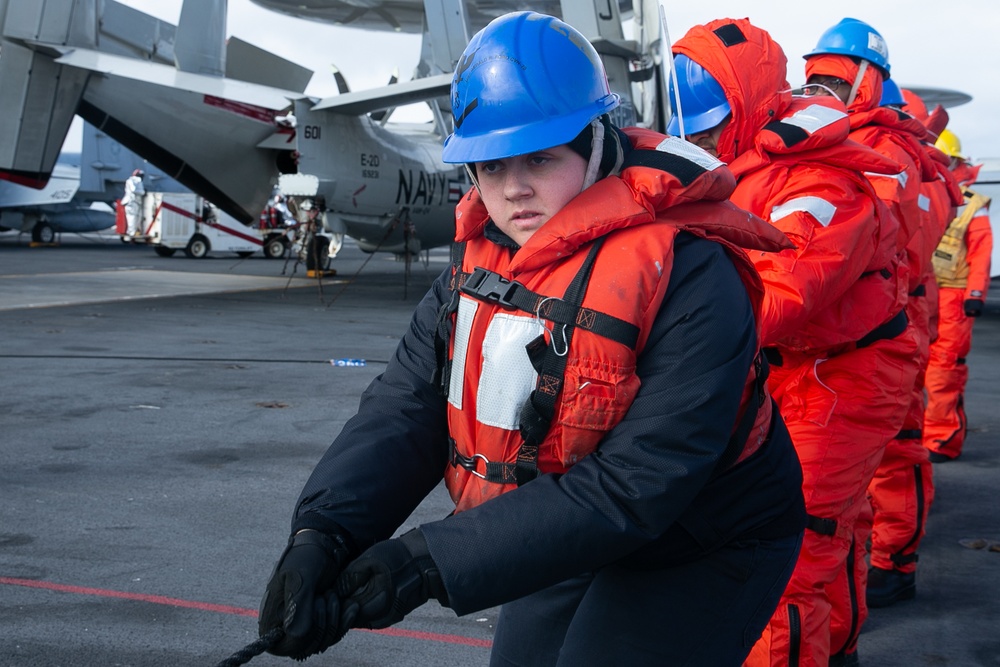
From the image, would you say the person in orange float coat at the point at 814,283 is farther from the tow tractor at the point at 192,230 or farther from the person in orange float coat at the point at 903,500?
the tow tractor at the point at 192,230

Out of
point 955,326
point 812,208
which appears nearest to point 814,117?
point 812,208

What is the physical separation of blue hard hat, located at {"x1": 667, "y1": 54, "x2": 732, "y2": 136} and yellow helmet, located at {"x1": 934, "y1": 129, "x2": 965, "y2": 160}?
5713 mm

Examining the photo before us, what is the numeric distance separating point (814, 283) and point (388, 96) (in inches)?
480

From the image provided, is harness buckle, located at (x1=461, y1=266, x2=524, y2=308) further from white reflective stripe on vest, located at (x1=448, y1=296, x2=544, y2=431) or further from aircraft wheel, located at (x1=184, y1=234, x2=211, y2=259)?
aircraft wheel, located at (x1=184, y1=234, x2=211, y2=259)

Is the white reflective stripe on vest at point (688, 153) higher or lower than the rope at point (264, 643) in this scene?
higher

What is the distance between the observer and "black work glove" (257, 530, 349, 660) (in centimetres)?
167

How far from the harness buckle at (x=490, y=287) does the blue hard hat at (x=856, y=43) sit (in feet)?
10.3

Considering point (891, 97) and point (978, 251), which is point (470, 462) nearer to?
point (891, 97)

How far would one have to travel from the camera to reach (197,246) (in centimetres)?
2786

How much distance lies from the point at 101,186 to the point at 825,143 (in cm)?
3430

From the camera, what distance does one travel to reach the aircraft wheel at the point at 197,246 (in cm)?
2767

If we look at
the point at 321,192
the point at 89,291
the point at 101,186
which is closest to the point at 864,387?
the point at 321,192

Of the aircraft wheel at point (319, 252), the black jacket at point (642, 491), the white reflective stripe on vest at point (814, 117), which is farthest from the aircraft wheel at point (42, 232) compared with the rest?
Result: the black jacket at point (642, 491)

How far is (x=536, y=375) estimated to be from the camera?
1801 mm
